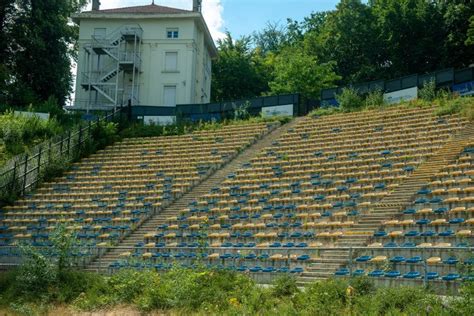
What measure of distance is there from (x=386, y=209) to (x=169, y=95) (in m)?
27.6

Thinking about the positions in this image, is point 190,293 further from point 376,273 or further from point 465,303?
point 465,303

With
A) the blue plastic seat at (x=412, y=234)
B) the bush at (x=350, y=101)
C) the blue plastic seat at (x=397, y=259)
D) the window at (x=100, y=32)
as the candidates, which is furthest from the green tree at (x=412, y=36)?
the blue plastic seat at (x=397, y=259)

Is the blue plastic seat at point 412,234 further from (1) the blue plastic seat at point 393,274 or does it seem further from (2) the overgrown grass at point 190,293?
(2) the overgrown grass at point 190,293

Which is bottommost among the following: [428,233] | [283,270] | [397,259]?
[283,270]

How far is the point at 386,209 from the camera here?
1959 centimetres

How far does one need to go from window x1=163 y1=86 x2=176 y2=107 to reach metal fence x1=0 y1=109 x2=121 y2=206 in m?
8.71

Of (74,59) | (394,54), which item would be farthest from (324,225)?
(74,59)

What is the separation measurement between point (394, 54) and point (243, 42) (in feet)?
64.8

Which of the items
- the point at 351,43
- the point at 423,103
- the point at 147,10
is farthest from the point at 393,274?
the point at 351,43

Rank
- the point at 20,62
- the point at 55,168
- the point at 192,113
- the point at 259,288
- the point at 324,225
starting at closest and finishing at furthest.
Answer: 1. the point at 259,288
2. the point at 324,225
3. the point at 55,168
4. the point at 192,113
5. the point at 20,62

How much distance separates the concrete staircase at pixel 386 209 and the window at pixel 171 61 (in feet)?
79.7

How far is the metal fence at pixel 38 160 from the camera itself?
29547 mm

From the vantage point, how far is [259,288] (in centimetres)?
1485

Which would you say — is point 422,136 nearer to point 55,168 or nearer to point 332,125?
point 332,125
